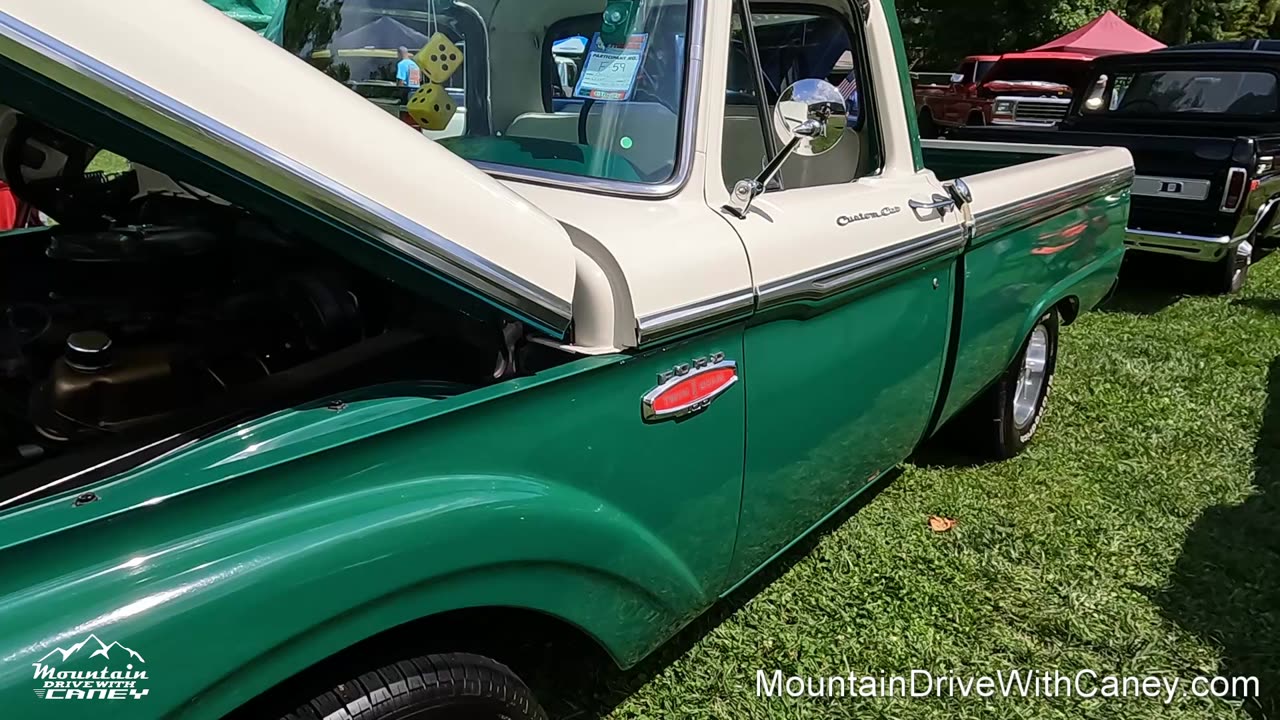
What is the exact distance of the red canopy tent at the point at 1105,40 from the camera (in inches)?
738

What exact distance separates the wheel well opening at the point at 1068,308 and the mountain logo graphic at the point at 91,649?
3.61 metres

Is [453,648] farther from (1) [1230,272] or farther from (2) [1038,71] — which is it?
(2) [1038,71]

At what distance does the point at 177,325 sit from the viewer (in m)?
1.92

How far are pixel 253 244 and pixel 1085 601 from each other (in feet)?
8.83

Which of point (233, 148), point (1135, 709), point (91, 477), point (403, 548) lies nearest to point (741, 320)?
point (403, 548)

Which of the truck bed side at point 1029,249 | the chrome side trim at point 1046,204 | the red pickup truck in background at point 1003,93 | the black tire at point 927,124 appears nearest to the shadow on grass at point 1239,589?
the truck bed side at point 1029,249

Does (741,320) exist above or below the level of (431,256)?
below

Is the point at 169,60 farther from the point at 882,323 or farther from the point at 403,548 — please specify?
the point at 882,323

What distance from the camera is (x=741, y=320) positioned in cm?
192

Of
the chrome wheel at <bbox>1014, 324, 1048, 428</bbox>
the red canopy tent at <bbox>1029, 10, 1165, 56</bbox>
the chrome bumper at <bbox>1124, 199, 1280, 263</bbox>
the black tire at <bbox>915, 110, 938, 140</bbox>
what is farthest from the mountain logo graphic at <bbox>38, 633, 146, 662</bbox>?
the red canopy tent at <bbox>1029, 10, 1165, 56</bbox>

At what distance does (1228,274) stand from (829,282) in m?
5.67

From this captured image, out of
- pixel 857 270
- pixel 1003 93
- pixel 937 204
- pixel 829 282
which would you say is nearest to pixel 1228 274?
pixel 937 204

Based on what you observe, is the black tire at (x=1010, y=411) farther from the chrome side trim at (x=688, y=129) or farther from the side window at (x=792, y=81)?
the chrome side trim at (x=688, y=129)

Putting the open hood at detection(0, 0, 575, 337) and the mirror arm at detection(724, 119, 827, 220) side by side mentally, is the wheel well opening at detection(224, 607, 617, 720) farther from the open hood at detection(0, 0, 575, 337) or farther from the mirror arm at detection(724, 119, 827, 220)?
the mirror arm at detection(724, 119, 827, 220)
